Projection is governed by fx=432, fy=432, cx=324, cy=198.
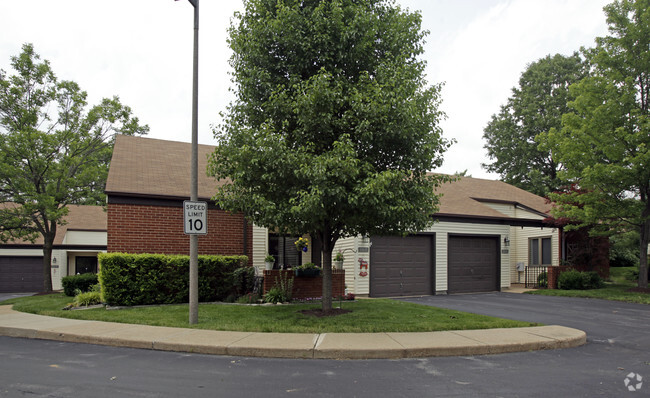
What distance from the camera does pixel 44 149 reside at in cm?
1825

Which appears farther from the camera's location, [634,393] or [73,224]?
[73,224]

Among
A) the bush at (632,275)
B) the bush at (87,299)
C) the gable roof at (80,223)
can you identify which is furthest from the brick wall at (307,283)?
the gable roof at (80,223)

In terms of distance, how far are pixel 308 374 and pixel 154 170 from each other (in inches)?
473

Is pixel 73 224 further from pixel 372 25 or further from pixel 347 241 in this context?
pixel 372 25

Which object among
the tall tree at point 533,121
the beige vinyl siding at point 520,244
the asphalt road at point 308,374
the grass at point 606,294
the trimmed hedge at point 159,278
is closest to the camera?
the asphalt road at point 308,374

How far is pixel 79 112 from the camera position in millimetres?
20234

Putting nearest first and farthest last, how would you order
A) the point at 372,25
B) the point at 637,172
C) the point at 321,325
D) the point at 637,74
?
1. the point at 321,325
2. the point at 372,25
3. the point at 637,172
4. the point at 637,74

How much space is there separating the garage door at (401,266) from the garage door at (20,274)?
Answer: 23863 mm

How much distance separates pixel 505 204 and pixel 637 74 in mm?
8634

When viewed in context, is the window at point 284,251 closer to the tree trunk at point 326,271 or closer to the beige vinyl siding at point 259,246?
the beige vinyl siding at point 259,246

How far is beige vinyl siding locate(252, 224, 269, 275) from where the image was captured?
15.0 metres

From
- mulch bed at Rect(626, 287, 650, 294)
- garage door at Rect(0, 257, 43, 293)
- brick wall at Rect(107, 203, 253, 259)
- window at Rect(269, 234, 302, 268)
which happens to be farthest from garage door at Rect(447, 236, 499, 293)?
garage door at Rect(0, 257, 43, 293)

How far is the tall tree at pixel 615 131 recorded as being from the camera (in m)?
16.2

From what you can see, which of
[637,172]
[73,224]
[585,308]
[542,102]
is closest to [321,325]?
[585,308]
